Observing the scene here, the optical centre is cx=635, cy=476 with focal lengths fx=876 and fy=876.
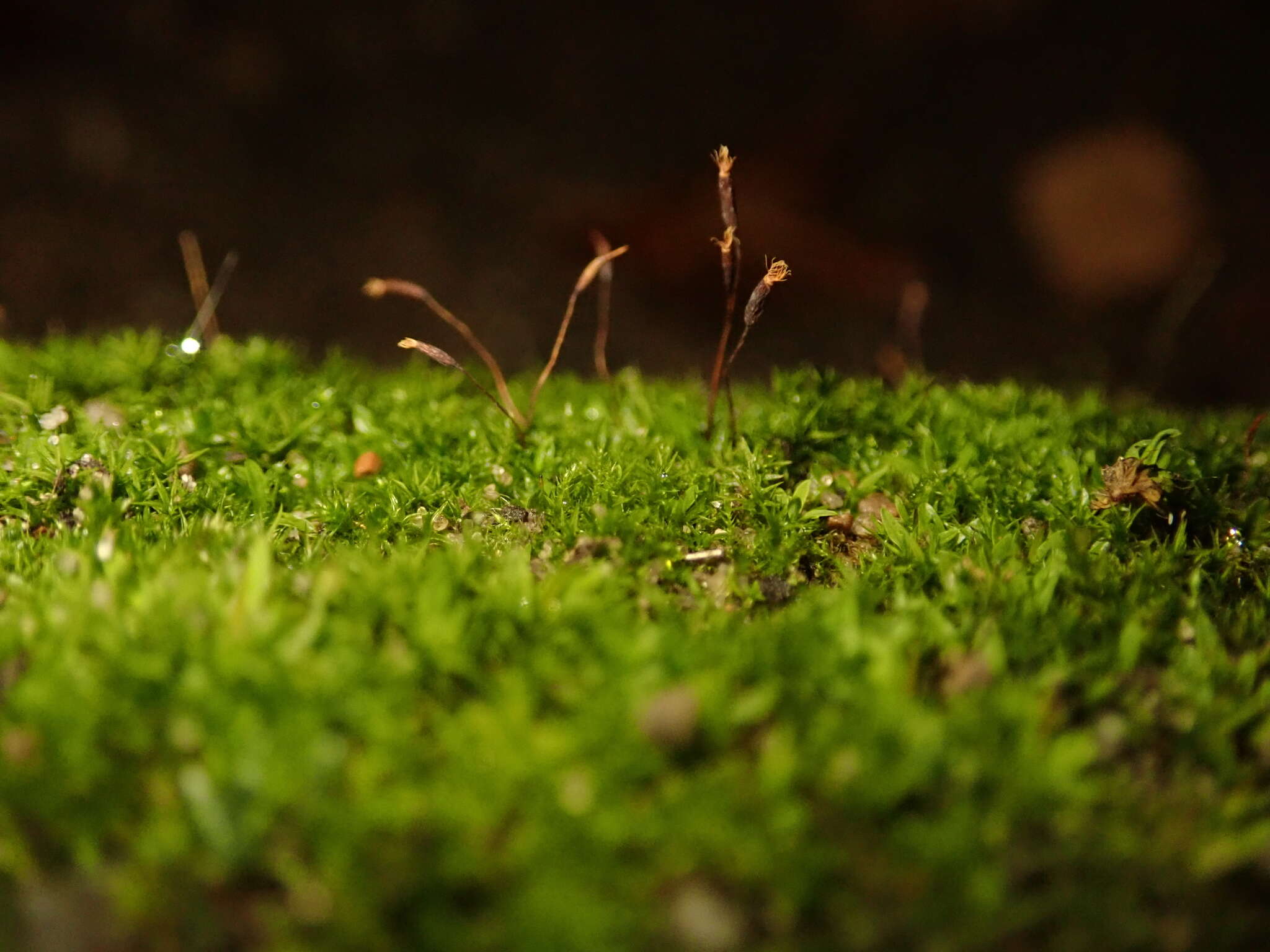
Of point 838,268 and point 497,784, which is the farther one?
point 838,268

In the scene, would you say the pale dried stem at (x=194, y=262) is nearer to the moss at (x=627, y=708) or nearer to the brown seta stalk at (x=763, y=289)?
the moss at (x=627, y=708)

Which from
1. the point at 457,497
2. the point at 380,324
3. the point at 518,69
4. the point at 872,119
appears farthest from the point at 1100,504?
the point at 518,69

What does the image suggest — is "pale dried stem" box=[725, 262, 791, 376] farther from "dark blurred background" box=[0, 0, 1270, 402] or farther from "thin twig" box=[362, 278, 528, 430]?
"dark blurred background" box=[0, 0, 1270, 402]

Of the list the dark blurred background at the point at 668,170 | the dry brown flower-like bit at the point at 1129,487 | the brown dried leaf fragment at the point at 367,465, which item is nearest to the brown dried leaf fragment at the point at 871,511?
the dry brown flower-like bit at the point at 1129,487

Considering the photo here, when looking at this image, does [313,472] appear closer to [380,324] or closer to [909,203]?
[380,324]

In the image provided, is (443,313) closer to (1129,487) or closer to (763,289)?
(763,289)

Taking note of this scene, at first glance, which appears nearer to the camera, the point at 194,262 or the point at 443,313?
the point at 443,313

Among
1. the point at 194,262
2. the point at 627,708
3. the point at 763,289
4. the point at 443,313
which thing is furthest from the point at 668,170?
the point at 627,708
